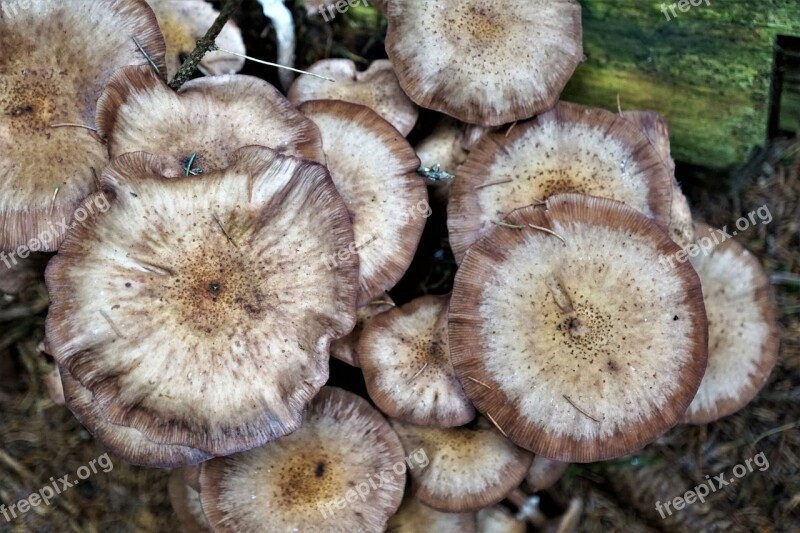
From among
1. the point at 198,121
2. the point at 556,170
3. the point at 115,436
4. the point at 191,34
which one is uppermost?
the point at 191,34

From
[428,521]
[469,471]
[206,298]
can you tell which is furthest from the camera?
[428,521]

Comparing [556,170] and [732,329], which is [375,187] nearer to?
[556,170]

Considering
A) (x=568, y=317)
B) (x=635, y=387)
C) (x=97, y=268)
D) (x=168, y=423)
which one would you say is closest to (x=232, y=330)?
(x=168, y=423)

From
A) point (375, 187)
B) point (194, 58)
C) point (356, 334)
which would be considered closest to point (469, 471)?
point (356, 334)

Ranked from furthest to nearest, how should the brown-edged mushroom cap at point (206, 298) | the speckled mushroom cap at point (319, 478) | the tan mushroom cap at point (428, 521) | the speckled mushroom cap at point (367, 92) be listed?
the speckled mushroom cap at point (367, 92) < the tan mushroom cap at point (428, 521) < the speckled mushroom cap at point (319, 478) < the brown-edged mushroom cap at point (206, 298)

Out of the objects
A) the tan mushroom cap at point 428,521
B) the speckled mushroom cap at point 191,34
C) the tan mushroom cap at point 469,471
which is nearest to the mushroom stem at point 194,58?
the speckled mushroom cap at point 191,34

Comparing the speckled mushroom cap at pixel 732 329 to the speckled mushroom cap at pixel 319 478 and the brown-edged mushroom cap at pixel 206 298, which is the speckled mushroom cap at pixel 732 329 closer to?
the speckled mushroom cap at pixel 319 478

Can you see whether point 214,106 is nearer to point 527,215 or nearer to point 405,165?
point 405,165
